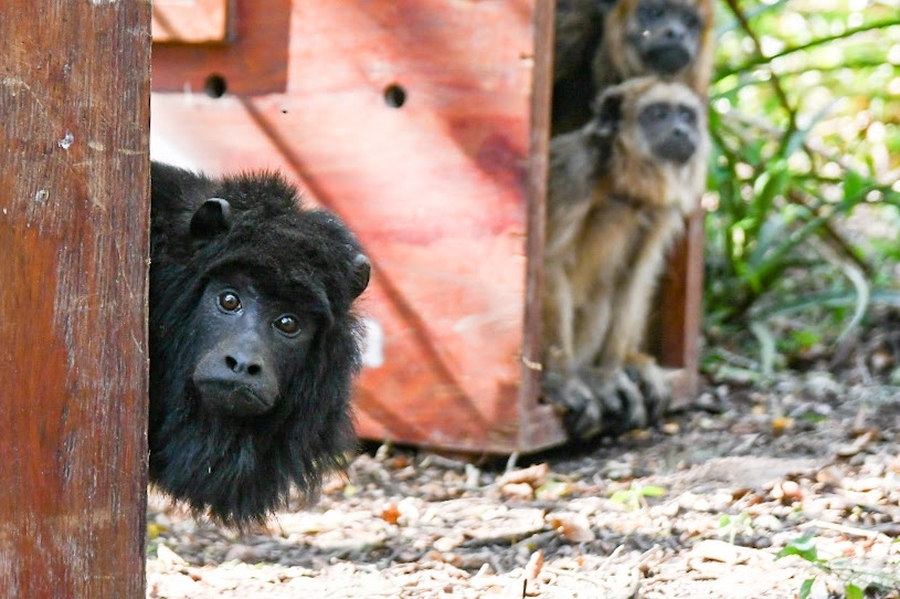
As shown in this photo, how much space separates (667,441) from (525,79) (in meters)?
2.01

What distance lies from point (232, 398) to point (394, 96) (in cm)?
232

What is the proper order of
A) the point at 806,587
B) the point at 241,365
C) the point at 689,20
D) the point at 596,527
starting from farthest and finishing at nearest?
the point at 689,20, the point at 596,527, the point at 806,587, the point at 241,365

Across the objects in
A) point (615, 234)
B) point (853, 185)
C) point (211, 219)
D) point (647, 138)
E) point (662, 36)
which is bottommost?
point (211, 219)

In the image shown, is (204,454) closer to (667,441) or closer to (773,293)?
(667,441)

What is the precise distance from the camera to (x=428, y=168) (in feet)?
16.0

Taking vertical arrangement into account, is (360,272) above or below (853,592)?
above

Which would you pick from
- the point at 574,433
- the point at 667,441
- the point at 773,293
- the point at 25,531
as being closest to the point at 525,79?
the point at 574,433

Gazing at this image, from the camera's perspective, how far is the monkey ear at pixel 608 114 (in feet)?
19.1

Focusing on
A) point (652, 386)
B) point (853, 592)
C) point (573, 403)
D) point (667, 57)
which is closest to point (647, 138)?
point (667, 57)

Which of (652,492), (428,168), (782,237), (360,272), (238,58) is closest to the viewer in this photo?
(360,272)

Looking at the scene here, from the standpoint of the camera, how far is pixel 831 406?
6039 mm

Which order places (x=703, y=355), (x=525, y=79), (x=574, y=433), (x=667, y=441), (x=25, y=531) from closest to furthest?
(x=25, y=531) → (x=525, y=79) → (x=574, y=433) → (x=667, y=441) → (x=703, y=355)

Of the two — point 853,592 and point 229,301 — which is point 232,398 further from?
point 853,592

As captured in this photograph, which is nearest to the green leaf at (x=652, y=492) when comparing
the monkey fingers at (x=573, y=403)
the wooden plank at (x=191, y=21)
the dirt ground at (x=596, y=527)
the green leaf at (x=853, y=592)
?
the dirt ground at (x=596, y=527)
